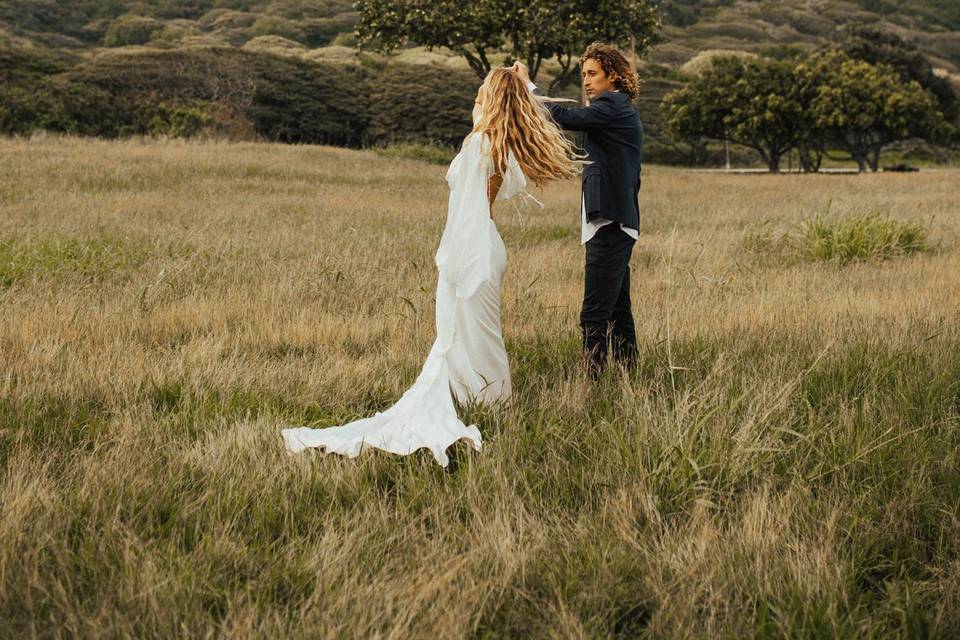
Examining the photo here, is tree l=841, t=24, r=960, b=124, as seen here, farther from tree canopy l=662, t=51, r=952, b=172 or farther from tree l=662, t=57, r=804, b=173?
tree l=662, t=57, r=804, b=173

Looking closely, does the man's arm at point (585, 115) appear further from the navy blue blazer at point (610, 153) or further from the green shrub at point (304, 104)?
the green shrub at point (304, 104)

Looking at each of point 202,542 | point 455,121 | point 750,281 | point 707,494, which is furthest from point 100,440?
point 455,121

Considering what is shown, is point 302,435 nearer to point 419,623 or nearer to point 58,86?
point 419,623

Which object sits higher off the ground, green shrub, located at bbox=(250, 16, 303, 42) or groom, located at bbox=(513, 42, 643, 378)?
green shrub, located at bbox=(250, 16, 303, 42)

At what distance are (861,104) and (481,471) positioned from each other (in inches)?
1801

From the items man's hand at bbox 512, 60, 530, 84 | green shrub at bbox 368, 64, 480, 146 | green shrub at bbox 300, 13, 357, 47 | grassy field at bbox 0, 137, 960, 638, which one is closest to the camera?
grassy field at bbox 0, 137, 960, 638

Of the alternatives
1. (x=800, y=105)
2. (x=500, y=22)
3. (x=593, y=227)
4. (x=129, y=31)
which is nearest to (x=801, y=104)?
(x=800, y=105)

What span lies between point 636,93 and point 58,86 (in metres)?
32.0

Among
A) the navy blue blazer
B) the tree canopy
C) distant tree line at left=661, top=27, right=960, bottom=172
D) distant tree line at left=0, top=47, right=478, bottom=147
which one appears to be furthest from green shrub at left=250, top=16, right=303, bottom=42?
the navy blue blazer

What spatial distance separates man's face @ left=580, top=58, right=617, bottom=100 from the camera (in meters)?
4.98

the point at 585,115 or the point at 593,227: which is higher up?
the point at 585,115

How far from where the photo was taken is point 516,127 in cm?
446

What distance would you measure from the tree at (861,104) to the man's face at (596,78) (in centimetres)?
4168

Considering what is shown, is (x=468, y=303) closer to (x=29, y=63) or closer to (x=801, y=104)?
(x=29, y=63)
